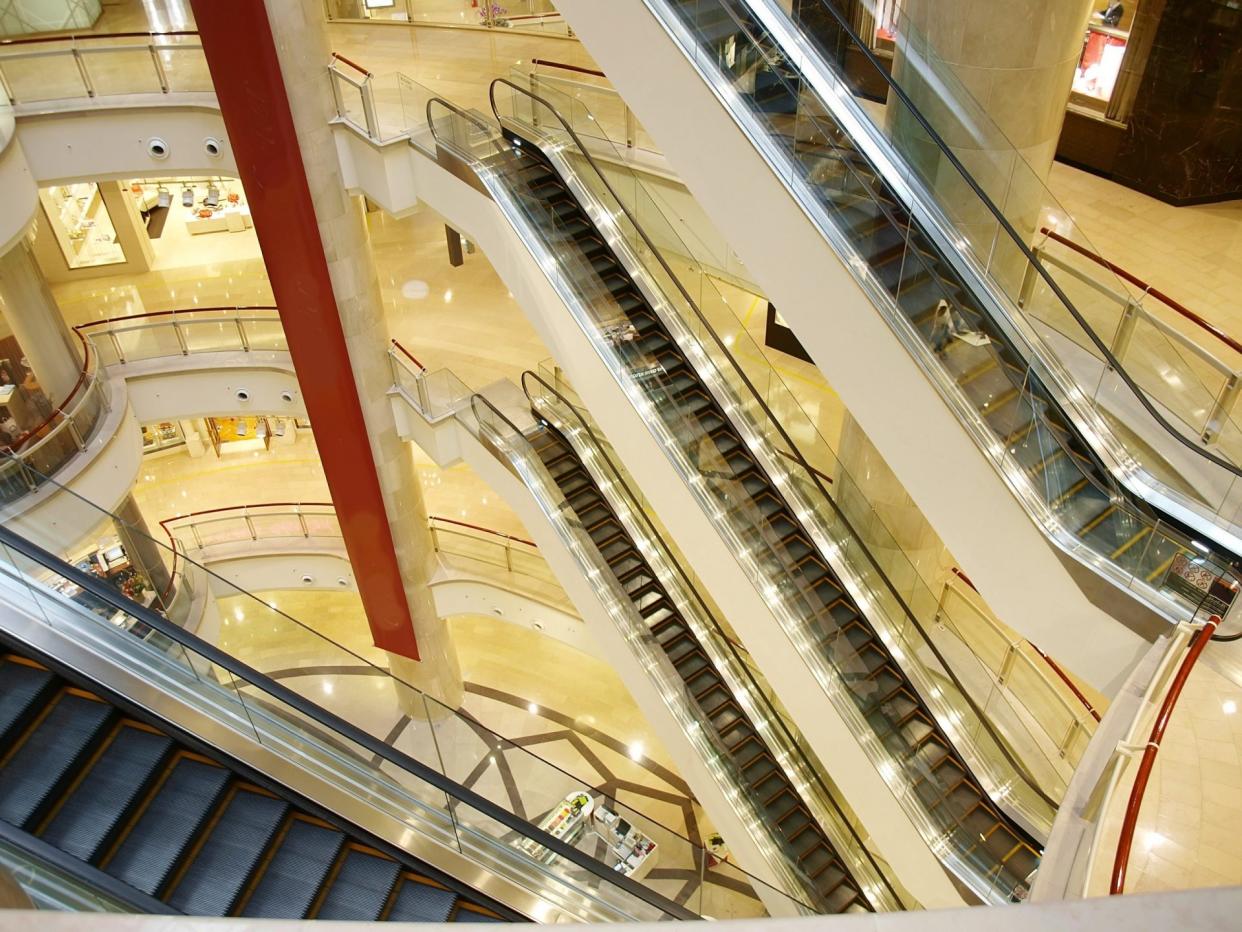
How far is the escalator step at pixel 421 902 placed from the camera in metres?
5.64

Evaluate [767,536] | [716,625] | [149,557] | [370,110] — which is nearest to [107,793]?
[149,557]

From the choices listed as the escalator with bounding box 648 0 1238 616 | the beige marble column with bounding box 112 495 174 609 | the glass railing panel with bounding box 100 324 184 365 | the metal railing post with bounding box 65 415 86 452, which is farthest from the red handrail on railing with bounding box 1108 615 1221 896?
the glass railing panel with bounding box 100 324 184 365

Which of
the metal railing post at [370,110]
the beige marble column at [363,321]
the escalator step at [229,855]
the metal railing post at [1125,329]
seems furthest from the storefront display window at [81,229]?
the metal railing post at [1125,329]

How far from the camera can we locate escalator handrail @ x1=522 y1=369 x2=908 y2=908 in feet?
30.7

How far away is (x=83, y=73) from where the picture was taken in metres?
10.5

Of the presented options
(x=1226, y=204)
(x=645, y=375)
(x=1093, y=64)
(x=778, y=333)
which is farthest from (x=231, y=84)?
(x=1226, y=204)

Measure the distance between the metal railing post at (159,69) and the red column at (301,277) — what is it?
1.80m

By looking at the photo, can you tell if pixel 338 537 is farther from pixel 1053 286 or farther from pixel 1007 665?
pixel 1053 286

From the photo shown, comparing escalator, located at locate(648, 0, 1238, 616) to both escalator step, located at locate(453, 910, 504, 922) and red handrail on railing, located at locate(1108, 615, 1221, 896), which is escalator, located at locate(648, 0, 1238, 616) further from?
escalator step, located at locate(453, 910, 504, 922)

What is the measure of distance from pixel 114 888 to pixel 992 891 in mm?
5902

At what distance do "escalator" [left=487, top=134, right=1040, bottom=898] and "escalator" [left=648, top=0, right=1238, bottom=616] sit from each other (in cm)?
265

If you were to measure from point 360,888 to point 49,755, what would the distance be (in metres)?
1.70

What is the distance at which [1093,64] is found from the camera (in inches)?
500

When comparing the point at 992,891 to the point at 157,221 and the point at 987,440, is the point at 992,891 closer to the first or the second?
the point at 987,440
